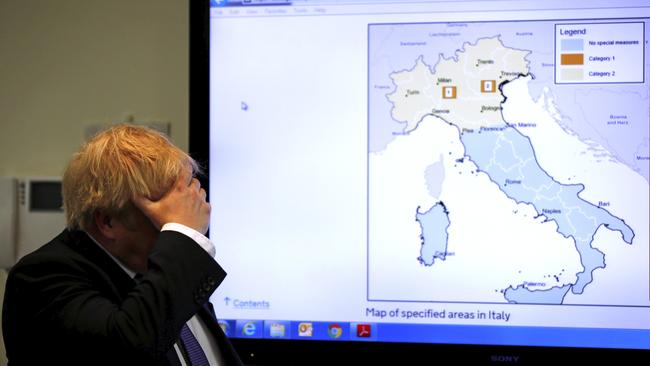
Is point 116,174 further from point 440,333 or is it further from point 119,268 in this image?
point 440,333

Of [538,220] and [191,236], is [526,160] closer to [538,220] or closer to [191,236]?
[538,220]

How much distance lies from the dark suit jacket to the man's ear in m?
0.03

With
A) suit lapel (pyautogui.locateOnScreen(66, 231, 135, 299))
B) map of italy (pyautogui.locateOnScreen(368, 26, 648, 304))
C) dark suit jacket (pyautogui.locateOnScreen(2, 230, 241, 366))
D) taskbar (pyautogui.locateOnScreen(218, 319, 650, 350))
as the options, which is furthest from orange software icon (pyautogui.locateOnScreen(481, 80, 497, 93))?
suit lapel (pyautogui.locateOnScreen(66, 231, 135, 299))

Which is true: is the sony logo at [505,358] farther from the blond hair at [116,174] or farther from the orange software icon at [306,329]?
the blond hair at [116,174]

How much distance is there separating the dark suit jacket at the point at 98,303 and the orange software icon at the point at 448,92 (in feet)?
2.51

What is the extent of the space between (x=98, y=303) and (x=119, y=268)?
108mm

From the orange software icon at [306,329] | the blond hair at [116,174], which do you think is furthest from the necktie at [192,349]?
the orange software icon at [306,329]

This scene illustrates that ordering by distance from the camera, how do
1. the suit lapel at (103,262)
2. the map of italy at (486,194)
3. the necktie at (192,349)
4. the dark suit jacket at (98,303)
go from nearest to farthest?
the dark suit jacket at (98,303)
the suit lapel at (103,262)
the necktie at (192,349)
the map of italy at (486,194)

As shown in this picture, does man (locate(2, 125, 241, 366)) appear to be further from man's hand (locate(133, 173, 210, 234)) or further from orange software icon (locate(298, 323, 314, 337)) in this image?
orange software icon (locate(298, 323, 314, 337))

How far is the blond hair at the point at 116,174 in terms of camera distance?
3.65ft

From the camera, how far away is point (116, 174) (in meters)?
1.11

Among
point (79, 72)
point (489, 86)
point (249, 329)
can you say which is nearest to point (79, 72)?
point (79, 72)

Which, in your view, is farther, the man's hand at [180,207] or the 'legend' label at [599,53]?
the 'legend' label at [599,53]

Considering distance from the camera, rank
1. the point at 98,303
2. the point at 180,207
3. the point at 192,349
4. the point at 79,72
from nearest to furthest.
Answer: the point at 98,303 → the point at 180,207 → the point at 192,349 → the point at 79,72
